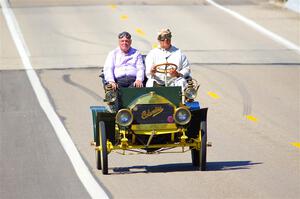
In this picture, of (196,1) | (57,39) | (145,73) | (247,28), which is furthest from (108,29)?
(145,73)

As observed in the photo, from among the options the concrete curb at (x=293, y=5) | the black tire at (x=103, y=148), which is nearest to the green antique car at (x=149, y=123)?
the black tire at (x=103, y=148)

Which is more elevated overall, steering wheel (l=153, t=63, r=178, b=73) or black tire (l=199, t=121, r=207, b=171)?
steering wheel (l=153, t=63, r=178, b=73)

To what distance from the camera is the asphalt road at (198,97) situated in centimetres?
1412

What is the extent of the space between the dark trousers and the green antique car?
1.15 meters

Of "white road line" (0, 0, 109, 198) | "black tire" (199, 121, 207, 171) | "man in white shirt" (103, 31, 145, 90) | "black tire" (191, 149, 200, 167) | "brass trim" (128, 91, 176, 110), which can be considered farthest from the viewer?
"man in white shirt" (103, 31, 145, 90)

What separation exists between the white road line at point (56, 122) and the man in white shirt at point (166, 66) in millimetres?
1747

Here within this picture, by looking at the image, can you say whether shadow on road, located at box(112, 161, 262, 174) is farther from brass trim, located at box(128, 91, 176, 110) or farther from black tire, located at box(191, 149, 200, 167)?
brass trim, located at box(128, 91, 176, 110)

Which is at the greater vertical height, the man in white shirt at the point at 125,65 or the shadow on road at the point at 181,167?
the man in white shirt at the point at 125,65

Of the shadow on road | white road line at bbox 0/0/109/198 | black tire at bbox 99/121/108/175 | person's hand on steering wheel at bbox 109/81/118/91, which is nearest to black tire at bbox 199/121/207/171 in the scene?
the shadow on road

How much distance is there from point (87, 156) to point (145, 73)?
1.63m

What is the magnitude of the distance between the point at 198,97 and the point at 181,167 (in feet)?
24.2

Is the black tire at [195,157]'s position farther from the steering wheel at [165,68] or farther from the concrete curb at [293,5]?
the concrete curb at [293,5]

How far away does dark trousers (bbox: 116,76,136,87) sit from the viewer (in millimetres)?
16203

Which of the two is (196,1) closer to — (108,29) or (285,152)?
(108,29)
